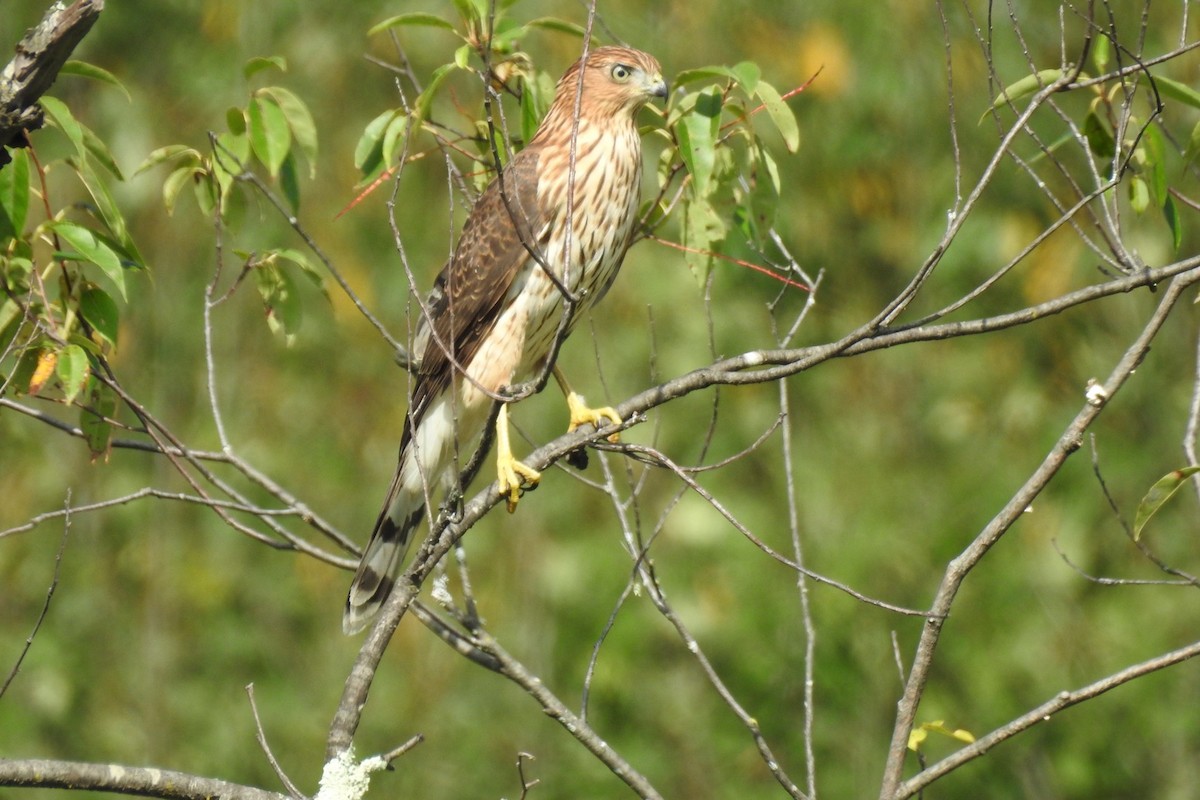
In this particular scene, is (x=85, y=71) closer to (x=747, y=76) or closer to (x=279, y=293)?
(x=279, y=293)

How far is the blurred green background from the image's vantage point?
17.7 feet

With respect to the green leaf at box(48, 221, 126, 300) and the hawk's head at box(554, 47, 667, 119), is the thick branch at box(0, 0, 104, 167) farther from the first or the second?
the hawk's head at box(554, 47, 667, 119)

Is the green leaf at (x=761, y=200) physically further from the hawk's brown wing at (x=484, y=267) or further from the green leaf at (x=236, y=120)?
the green leaf at (x=236, y=120)

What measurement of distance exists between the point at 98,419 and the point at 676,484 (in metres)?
3.45

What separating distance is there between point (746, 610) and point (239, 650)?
2612mm

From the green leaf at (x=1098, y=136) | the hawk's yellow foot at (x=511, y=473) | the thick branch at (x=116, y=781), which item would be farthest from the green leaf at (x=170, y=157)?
the green leaf at (x=1098, y=136)

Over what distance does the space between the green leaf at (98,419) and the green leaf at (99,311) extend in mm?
150

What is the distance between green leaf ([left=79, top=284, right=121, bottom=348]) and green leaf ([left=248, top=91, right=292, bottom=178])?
409 mm

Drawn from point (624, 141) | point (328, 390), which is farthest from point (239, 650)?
point (624, 141)

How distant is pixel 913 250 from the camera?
5.79 m

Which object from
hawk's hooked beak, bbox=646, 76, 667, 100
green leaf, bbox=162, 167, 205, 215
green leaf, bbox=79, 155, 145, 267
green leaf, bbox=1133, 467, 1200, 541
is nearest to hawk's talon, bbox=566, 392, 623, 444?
hawk's hooked beak, bbox=646, 76, 667, 100

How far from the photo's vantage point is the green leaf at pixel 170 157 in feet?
8.87

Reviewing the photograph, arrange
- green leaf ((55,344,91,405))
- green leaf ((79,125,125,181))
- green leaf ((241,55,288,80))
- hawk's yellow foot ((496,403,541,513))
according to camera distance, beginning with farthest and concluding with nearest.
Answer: hawk's yellow foot ((496,403,541,513)), green leaf ((241,55,288,80)), green leaf ((79,125,125,181)), green leaf ((55,344,91,405))

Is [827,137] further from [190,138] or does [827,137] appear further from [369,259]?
[190,138]
